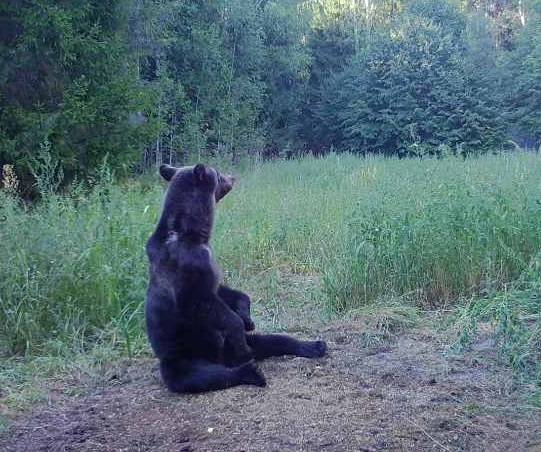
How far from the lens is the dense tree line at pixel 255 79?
563 inches

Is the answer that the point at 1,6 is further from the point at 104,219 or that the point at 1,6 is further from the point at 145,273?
the point at 145,273

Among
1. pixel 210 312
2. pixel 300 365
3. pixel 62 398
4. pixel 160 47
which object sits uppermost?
pixel 160 47

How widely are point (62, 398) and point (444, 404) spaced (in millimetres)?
2744

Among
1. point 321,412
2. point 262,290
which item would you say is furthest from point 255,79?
point 321,412

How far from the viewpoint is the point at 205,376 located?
15.6 feet

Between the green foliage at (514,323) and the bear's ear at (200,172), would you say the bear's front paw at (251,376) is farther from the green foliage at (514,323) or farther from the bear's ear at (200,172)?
the green foliage at (514,323)

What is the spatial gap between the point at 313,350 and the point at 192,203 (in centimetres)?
143

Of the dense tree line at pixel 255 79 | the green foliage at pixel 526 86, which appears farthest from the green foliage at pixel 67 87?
the green foliage at pixel 526 86

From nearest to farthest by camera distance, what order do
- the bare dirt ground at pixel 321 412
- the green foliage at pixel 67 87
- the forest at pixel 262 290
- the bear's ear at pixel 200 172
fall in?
the bare dirt ground at pixel 321 412 < the forest at pixel 262 290 < the bear's ear at pixel 200 172 < the green foliage at pixel 67 87

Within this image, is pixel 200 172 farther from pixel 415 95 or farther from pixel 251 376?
pixel 415 95

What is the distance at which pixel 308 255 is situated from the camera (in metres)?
9.32

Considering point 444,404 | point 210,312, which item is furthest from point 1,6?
point 444,404

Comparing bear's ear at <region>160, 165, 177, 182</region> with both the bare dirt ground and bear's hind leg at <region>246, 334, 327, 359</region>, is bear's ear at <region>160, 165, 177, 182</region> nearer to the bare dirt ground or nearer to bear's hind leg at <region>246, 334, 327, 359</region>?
bear's hind leg at <region>246, 334, 327, 359</region>

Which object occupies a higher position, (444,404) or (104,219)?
(104,219)
